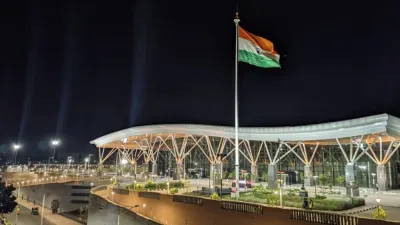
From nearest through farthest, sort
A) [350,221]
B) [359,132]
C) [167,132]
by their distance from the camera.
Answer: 1. [350,221]
2. [359,132]
3. [167,132]

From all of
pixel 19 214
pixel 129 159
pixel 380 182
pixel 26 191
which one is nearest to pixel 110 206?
pixel 380 182

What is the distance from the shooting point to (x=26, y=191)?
78.9 metres

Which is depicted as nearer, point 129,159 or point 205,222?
point 205,222

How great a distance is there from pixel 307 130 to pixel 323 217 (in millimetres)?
20776

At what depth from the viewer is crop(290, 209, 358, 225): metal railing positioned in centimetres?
1839

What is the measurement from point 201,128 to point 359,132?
23.7m

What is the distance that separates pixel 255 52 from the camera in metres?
27.0

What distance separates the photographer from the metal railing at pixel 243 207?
2327 cm

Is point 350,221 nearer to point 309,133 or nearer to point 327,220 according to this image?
point 327,220

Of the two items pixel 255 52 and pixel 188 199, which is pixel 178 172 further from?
pixel 255 52

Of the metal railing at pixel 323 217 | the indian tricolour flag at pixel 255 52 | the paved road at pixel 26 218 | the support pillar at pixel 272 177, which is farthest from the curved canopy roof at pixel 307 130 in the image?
the paved road at pixel 26 218

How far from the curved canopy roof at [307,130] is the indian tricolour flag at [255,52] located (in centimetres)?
1303

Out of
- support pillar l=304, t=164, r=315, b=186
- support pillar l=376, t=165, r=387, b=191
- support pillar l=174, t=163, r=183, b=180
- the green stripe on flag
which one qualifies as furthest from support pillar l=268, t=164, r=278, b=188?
support pillar l=174, t=163, r=183, b=180

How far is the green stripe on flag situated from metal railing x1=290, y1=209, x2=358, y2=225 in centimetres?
1135
